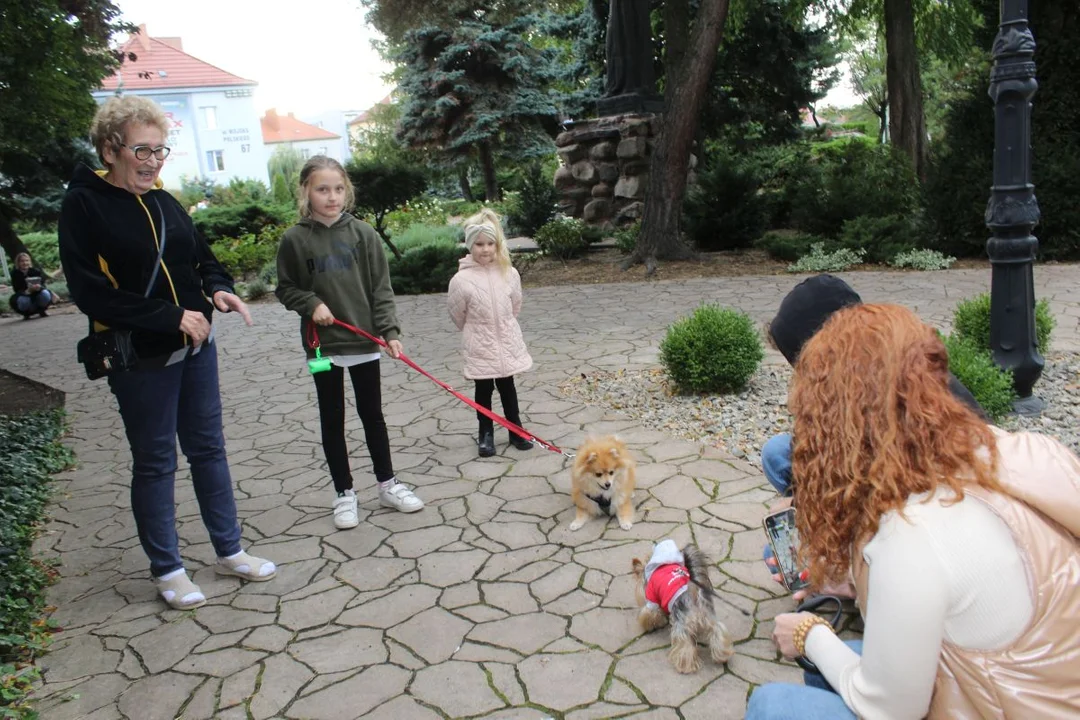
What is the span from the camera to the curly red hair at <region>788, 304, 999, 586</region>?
149cm

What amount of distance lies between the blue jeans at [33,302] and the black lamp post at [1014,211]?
16.1 metres

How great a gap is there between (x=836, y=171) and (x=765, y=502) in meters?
10.6

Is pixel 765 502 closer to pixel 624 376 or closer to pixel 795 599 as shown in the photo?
pixel 795 599

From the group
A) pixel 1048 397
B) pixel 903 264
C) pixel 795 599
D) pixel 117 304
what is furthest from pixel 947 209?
pixel 117 304

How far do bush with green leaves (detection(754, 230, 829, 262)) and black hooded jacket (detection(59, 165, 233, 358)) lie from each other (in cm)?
1040

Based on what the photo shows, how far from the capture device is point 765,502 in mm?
4141

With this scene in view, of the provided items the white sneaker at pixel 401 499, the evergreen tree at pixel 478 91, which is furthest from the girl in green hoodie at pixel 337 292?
the evergreen tree at pixel 478 91

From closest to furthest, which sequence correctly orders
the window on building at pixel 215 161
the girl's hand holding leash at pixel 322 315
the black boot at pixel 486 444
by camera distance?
the girl's hand holding leash at pixel 322 315
the black boot at pixel 486 444
the window on building at pixel 215 161

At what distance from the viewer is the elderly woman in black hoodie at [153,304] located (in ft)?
10.2

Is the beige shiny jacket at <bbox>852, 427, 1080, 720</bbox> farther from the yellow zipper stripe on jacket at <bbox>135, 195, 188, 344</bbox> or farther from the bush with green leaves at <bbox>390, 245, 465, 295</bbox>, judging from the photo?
the bush with green leaves at <bbox>390, 245, 465, 295</bbox>

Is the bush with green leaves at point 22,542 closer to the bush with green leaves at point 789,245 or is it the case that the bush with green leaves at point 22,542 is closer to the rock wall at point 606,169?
the bush with green leaves at point 789,245

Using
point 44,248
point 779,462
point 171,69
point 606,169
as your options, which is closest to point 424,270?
point 606,169

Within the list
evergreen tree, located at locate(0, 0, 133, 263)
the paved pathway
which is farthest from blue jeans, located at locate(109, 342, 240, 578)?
evergreen tree, located at locate(0, 0, 133, 263)

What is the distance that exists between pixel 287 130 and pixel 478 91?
168 feet
